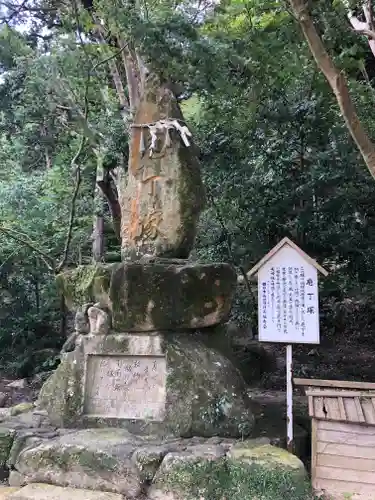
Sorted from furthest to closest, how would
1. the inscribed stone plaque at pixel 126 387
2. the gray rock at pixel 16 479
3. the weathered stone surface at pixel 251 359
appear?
the weathered stone surface at pixel 251 359 < the inscribed stone plaque at pixel 126 387 < the gray rock at pixel 16 479

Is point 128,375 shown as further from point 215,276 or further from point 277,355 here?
point 277,355

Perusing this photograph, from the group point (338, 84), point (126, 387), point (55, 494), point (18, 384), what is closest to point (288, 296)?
point (126, 387)

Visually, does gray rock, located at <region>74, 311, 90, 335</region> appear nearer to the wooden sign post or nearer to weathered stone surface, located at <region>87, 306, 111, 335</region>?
weathered stone surface, located at <region>87, 306, 111, 335</region>

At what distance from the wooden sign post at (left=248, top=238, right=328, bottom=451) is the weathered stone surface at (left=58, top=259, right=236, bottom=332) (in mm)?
392

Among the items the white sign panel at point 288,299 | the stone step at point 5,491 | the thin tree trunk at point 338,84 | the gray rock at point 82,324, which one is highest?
the thin tree trunk at point 338,84

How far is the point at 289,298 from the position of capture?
389 centimetres

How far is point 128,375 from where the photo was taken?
407 cm

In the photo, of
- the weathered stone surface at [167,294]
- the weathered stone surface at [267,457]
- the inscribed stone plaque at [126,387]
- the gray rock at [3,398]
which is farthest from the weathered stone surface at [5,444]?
the gray rock at [3,398]

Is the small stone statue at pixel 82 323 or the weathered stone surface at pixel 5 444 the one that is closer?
the weathered stone surface at pixel 5 444

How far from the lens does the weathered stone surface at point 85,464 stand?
3.37 m

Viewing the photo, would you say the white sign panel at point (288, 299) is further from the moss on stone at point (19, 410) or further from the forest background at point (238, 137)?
the forest background at point (238, 137)

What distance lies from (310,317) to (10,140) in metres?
9.53

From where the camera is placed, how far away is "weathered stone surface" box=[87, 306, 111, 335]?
419 cm

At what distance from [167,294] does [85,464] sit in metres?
1.43
